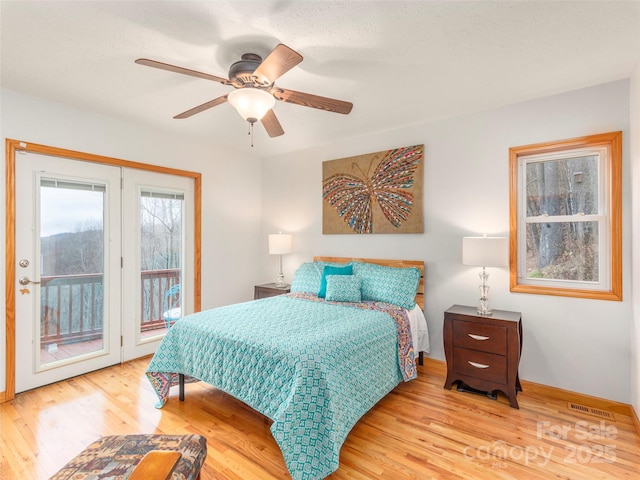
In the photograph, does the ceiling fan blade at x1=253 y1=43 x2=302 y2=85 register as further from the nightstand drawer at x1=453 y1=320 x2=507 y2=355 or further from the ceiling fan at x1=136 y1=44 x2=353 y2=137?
the nightstand drawer at x1=453 y1=320 x2=507 y2=355

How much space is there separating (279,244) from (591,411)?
3.43 metres

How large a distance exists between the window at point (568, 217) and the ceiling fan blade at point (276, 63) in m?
Answer: 2.23

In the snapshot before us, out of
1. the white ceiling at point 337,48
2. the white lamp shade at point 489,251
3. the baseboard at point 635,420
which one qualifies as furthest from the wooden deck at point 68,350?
the baseboard at point 635,420

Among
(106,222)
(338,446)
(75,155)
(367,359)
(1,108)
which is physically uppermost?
(1,108)

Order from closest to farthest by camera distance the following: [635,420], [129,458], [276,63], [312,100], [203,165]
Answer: [129,458] < [276,63] < [312,100] < [635,420] < [203,165]

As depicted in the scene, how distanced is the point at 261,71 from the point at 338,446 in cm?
210

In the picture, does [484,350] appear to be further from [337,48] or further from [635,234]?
[337,48]

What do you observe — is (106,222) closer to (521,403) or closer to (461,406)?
(461,406)

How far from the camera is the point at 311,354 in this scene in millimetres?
1896

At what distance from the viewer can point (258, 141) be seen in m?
4.10

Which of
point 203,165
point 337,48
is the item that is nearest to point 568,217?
point 337,48

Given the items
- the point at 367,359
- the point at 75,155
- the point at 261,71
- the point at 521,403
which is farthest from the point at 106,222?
the point at 521,403

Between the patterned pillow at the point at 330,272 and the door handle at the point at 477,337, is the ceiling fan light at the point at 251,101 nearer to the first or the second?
→ the patterned pillow at the point at 330,272

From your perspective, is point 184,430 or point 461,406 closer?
point 184,430
